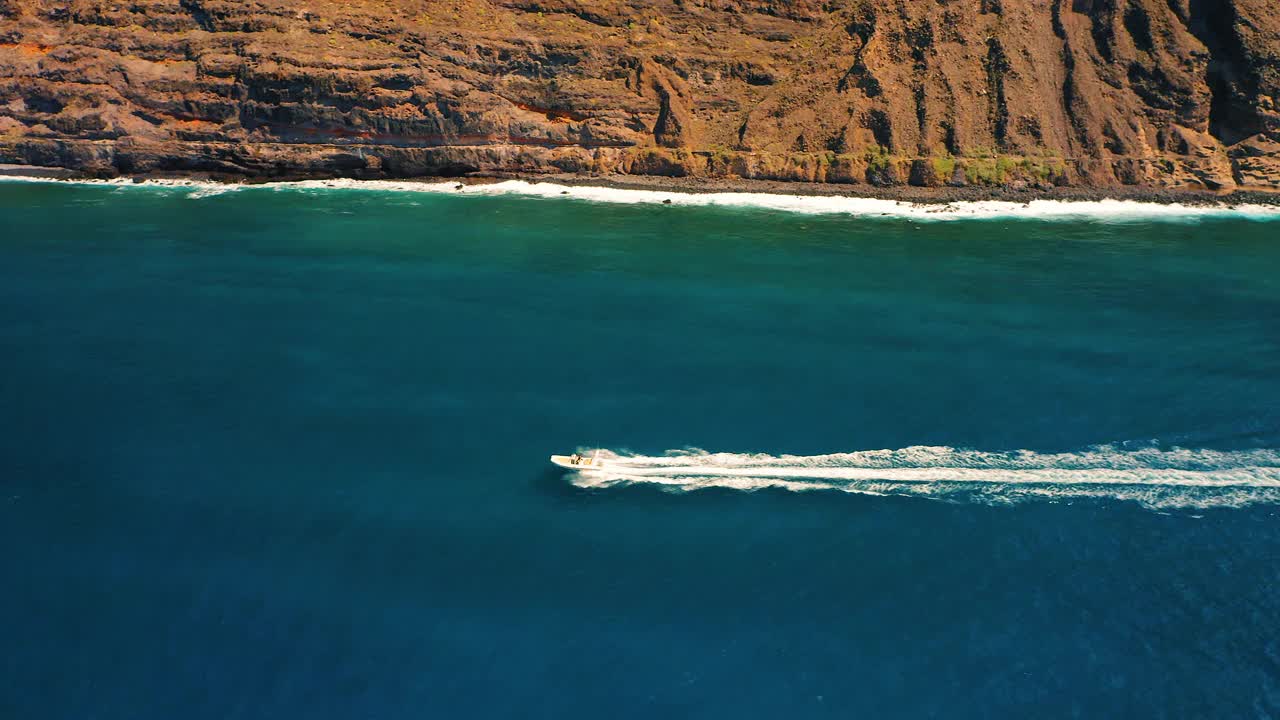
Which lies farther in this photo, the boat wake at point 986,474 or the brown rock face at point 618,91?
the brown rock face at point 618,91

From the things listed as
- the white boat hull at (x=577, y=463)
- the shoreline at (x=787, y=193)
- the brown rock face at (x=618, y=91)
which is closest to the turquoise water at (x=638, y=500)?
the white boat hull at (x=577, y=463)

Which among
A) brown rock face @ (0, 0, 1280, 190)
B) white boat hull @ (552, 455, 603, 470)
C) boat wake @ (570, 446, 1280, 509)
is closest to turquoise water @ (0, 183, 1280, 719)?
boat wake @ (570, 446, 1280, 509)

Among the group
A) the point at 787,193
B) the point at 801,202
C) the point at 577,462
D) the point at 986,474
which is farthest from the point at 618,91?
the point at 986,474

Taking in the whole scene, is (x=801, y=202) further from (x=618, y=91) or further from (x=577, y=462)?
(x=577, y=462)

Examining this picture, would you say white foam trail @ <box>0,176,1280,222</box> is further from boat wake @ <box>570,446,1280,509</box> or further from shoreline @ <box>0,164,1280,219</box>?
boat wake @ <box>570,446,1280,509</box>

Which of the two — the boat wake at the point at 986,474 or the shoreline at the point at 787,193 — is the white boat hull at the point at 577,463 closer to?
the boat wake at the point at 986,474

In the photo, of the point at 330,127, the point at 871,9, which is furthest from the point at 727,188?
the point at 330,127

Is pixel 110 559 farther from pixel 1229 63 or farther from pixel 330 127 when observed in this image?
pixel 1229 63
